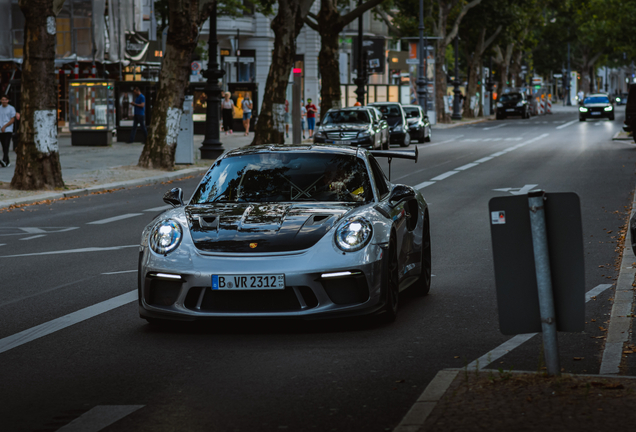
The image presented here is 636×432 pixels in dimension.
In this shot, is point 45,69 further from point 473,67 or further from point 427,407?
point 473,67

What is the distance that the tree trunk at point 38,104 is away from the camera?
63.1ft

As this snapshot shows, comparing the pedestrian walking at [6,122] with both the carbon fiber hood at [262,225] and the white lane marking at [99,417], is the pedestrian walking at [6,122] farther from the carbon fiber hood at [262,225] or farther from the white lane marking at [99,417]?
the white lane marking at [99,417]

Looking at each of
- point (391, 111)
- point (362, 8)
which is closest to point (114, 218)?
point (362, 8)

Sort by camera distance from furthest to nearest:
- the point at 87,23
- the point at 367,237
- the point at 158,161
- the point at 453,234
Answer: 1. the point at 87,23
2. the point at 158,161
3. the point at 453,234
4. the point at 367,237

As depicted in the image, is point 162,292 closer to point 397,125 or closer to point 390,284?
point 390,284

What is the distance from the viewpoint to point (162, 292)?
22.8 feet

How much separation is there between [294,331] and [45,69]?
44.8ft

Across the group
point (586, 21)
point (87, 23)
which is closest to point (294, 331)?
point (87, 23)

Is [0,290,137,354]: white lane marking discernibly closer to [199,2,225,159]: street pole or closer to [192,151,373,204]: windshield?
[192,151,373,204]: windshield

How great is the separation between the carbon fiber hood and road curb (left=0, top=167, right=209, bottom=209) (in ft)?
35.8

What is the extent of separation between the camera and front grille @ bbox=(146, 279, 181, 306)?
6.90m

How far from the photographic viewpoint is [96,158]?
29000mm

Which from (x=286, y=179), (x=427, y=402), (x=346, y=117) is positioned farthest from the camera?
(x=346, y=117)

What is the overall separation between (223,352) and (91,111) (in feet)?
96.0
